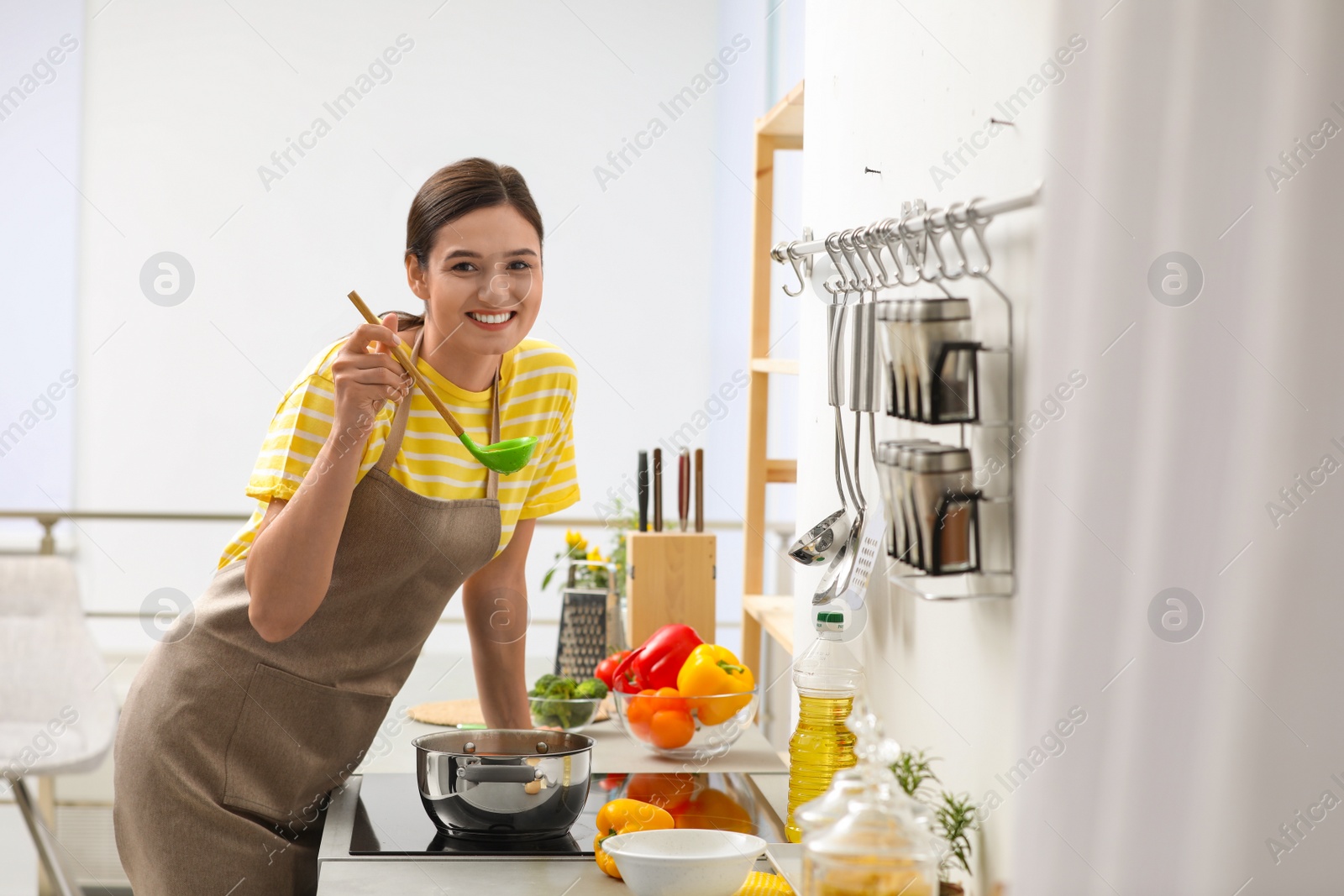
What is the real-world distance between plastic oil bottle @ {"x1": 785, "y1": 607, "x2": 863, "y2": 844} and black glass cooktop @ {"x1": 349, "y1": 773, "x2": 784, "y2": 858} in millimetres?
68

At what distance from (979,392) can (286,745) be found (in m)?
0.83

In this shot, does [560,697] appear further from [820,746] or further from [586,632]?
[820,746]

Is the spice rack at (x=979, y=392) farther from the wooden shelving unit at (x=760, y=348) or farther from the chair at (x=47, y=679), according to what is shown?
the chair at (x=47, y=679)

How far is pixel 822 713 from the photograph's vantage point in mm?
1117

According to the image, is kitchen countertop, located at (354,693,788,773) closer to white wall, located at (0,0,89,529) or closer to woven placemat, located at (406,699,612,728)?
woven placemat, located at (406,699,612,728)

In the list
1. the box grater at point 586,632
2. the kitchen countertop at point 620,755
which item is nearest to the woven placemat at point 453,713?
the kitchen countertop at point 620,755

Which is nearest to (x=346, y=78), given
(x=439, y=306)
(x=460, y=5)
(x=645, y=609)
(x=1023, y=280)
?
(x=460, y=5)

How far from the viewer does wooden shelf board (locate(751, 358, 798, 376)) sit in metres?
1.61

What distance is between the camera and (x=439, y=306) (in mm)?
1264

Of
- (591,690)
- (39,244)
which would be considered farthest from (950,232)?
(39,244)

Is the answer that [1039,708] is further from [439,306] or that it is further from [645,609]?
[645,609]

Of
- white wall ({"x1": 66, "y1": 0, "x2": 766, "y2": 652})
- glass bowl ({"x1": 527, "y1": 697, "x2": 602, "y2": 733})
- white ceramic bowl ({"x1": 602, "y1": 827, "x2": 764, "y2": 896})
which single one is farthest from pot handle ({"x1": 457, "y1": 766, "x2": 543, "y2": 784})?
white wall ({"x1": 66, "y1": 0, "x2": 766, "y2": 652})

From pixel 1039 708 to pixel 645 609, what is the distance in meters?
1.38

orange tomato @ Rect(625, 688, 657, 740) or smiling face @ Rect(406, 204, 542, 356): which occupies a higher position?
smiling face @ Rect(406, 204, 542, 356)
